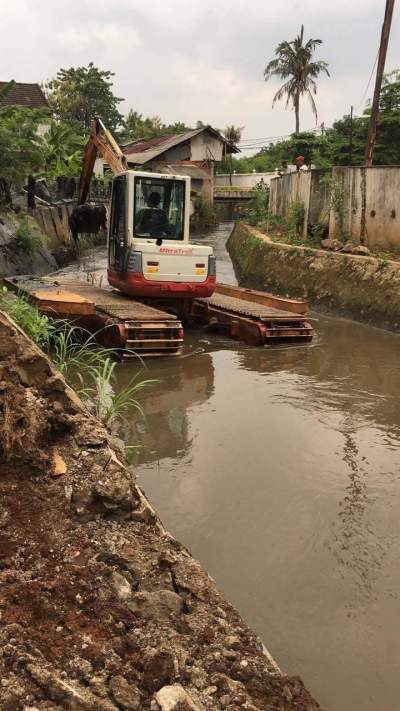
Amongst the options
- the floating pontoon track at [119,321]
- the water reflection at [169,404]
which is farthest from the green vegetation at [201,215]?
the water reflection at [169,404]

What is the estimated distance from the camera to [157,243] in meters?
10.7

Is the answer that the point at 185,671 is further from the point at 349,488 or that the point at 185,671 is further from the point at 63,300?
the point at 63,300

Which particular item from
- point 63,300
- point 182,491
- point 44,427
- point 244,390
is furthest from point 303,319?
point 44,427

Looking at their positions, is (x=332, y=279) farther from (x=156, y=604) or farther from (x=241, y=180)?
(x=241, y=180)

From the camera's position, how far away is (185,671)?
249cm

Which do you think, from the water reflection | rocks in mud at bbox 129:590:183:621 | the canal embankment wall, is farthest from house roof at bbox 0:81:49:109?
rocks in mud at bbox 129:590:183:621

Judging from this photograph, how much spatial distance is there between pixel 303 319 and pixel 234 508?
652 centimetres

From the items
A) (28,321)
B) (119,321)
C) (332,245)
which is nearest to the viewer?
(28,321)

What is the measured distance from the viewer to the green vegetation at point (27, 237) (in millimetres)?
16078

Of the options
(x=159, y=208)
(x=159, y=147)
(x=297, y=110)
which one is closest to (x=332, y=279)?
(x=159, y=208)

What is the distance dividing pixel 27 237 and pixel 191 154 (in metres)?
25.5

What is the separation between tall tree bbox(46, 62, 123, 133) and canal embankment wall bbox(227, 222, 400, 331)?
46129 millimetres

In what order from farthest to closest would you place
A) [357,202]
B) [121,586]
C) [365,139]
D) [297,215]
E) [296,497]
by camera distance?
[365,139] → [297,215] → [357,202] → [296,497] → [121,586]

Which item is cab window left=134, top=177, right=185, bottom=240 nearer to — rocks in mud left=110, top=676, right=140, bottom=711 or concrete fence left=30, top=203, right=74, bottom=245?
rocks in mud left=110, top=676, right=140, bottom=711
